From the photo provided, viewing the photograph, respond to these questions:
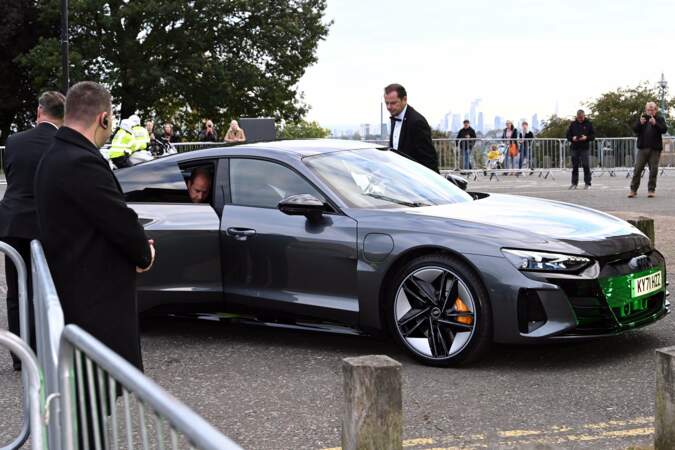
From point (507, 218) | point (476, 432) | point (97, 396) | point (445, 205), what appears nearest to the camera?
point (97, 396)

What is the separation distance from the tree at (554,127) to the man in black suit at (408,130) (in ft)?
229

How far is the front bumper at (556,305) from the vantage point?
19.1ft

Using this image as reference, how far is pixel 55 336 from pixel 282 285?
12.6ft

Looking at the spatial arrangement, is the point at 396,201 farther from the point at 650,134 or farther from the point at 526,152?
the point at 526,152

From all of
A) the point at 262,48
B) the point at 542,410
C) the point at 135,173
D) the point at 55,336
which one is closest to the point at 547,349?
the point at 542,410

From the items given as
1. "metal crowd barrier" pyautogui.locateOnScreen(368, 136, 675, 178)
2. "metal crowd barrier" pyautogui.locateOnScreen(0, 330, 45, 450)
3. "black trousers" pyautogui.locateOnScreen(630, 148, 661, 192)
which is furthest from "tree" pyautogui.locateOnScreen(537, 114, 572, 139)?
"metal crowd barrier" pyautogui.locateOnScreen(0, 330, 45, 450)

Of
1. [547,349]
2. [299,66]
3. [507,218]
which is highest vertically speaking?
[299,66]

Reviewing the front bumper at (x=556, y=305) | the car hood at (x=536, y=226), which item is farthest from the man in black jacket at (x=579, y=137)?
the front bumper at (x=556, y=305)

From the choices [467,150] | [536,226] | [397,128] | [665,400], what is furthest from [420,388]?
[467,150]

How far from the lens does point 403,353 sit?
21.5 ft

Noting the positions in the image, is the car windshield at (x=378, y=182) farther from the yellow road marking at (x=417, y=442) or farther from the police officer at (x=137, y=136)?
the police officer at (x=137, y=136)

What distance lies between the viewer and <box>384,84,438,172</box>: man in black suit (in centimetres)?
945

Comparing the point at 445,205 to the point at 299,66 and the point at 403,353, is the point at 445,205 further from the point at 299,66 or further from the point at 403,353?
the point at 299,66

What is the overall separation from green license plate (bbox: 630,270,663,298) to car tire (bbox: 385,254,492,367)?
3.06 feet
